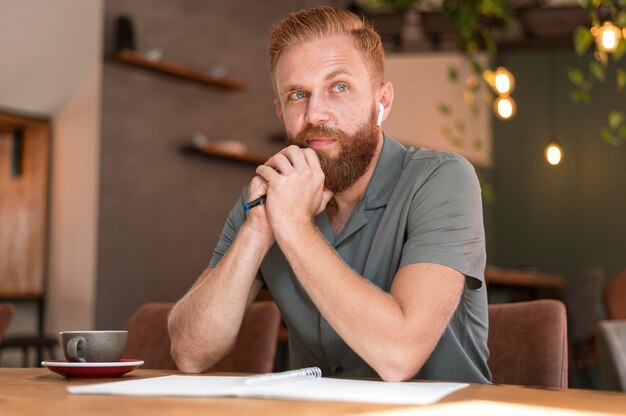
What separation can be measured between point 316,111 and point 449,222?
355mm

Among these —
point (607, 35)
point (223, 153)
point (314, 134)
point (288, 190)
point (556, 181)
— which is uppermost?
point (607, 35)

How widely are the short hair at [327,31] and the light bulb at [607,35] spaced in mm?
1989

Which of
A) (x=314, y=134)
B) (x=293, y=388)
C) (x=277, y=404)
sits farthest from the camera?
(x=314, y=134)

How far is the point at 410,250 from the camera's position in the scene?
1.55m

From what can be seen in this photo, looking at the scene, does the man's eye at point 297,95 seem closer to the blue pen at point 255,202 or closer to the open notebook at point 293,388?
the blue pen at point 255,202

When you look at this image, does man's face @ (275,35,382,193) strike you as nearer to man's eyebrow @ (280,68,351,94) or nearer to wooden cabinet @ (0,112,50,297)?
man's eyebrow @ (280,68,351,94)

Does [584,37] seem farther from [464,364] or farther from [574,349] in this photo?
[574,349]

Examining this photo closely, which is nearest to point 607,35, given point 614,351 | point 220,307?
point 614,351

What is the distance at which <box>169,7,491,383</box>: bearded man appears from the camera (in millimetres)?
1462

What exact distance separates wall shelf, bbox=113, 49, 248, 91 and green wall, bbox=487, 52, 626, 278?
177 inches

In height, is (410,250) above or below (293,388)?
above

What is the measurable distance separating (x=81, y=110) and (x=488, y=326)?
4.27 metres

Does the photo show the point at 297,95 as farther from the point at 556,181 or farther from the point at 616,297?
the point at 556,181

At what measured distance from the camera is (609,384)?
→ 7.11ft
